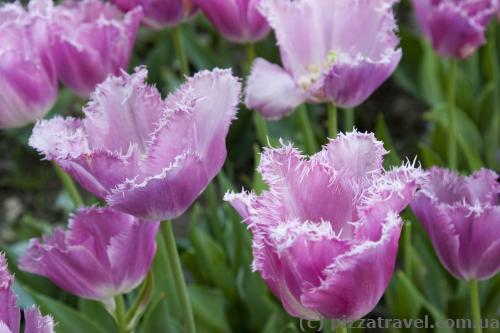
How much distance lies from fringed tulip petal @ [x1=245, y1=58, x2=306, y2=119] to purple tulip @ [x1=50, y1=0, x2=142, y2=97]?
0.22 meters

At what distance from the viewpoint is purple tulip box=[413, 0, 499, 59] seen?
4.58 feet

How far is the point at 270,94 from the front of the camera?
1.13 metres

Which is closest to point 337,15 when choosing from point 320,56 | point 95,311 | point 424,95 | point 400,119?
point 320,56

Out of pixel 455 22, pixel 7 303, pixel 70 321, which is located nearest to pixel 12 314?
pixel 7 303

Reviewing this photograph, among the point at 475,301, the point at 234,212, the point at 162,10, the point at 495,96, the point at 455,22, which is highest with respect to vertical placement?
the point at 162,10

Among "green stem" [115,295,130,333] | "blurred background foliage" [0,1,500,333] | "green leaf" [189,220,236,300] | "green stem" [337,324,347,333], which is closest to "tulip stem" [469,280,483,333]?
"blurred background foliage" [0,1,500,333]

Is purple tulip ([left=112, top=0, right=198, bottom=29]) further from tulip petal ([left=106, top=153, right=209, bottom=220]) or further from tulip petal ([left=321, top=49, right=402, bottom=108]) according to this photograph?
tulip petal ([left=106, top=153, right=209, bottom=220])

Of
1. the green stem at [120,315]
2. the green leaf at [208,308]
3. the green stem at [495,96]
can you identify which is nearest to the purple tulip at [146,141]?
the green stem at [120,315]

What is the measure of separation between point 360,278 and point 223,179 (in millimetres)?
826

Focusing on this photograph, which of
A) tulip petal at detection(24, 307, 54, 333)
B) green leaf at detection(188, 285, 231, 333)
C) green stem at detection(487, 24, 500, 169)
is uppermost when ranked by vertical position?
tulip petal at detection(24, 307, 54, 333)

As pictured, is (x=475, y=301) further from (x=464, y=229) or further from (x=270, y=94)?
(x=270, y=94)

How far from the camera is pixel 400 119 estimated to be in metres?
2.48

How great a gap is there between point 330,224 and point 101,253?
1.11 ft

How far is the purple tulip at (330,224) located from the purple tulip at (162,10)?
60cm
